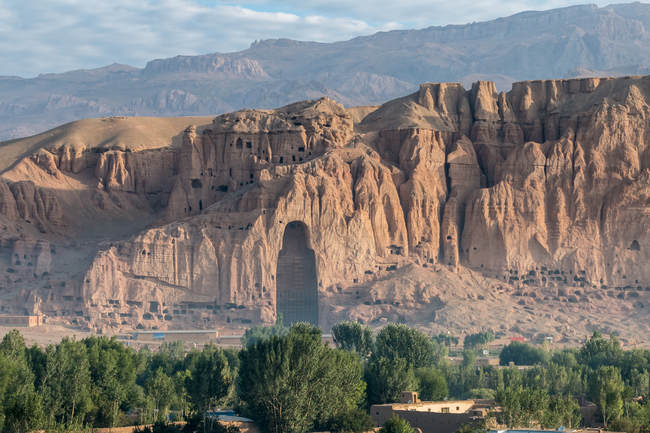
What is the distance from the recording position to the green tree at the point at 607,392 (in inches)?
2783

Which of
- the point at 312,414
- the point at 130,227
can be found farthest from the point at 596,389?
the point at 130,227

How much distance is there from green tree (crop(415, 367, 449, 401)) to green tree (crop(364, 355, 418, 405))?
9.45ft

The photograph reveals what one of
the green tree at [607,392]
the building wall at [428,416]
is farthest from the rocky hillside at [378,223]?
the building wall at [428,416]

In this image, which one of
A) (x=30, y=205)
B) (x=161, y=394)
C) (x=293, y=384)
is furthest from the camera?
(x=30, y=205)

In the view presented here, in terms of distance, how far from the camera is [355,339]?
100 meters

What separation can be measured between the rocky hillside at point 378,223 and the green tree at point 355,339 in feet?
69.6

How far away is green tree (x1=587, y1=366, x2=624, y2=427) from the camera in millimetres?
70688

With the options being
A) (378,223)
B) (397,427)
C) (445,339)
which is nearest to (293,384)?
(397,427)

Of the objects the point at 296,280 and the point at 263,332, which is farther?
the point at 296,280

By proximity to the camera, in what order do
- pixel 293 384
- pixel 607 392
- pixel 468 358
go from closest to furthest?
pixel 293 384
pixel 607 392
pixel 468 358

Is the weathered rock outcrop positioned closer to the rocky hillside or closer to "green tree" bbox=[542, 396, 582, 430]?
the rocky hillside

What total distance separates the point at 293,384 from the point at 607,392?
2023 cm

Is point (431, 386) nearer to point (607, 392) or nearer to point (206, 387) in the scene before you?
point (607, 392)

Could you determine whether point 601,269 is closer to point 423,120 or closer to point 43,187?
point 423,120
